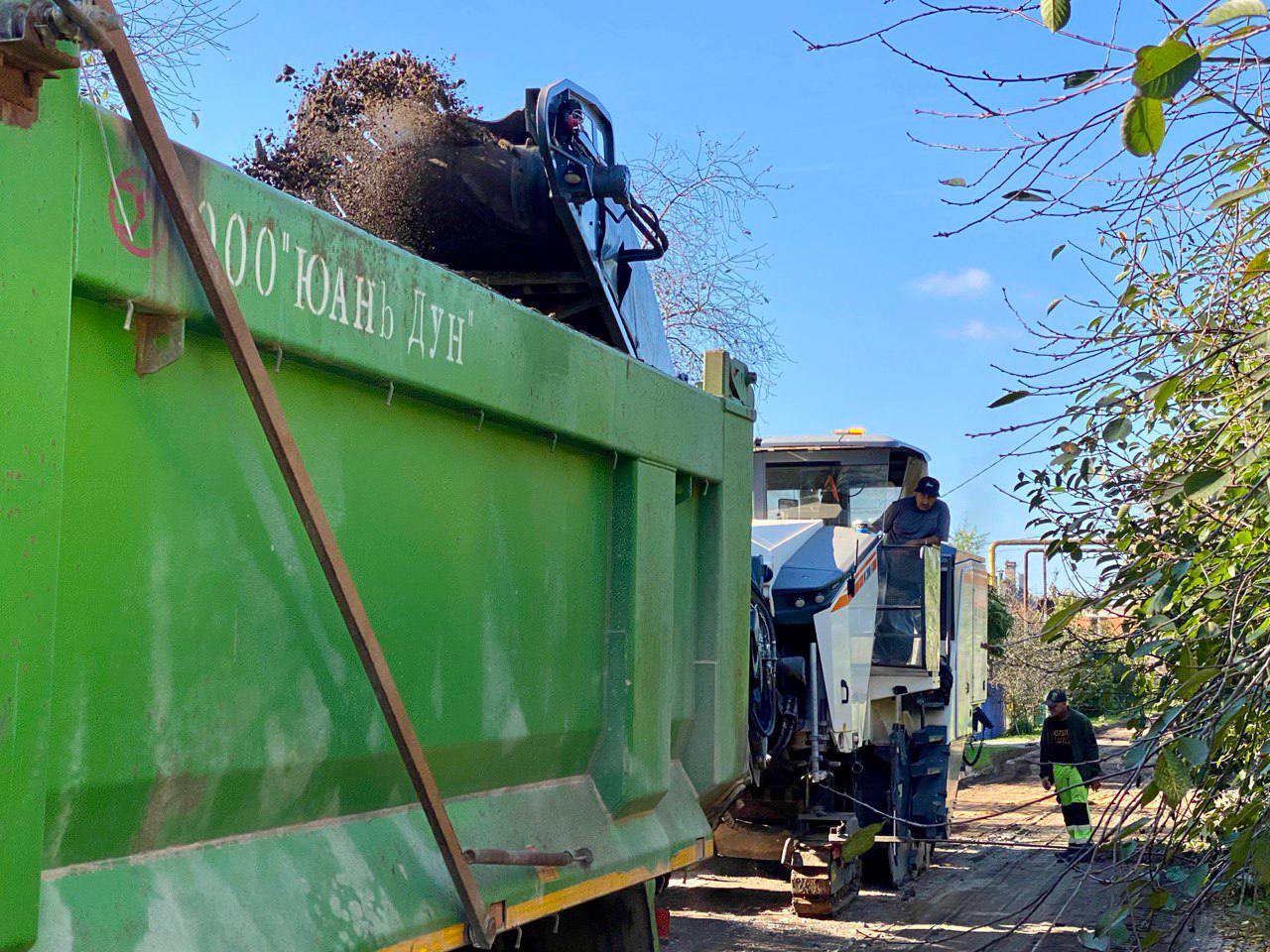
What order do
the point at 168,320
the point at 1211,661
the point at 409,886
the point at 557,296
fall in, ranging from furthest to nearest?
the point at 557,296 < the point at 1211,661 < the point at 409,886 < the point at 168,320

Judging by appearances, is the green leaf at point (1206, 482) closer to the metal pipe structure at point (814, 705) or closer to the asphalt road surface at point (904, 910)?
the asphalt road surface at point (904, 910)

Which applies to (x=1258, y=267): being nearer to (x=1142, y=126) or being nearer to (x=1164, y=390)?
(x=1164, y=390)

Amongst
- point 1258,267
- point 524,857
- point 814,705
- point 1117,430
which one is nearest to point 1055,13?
point 1258,267

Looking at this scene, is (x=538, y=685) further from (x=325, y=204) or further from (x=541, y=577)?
(x=325, y=204)

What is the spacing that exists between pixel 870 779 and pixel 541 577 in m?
7.57

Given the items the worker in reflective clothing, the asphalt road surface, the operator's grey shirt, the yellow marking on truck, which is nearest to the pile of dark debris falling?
the yellow marking on truck

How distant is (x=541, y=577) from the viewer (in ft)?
11.0

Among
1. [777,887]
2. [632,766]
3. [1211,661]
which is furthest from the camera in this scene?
[777,887]

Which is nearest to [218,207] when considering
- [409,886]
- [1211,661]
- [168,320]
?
[168,320]

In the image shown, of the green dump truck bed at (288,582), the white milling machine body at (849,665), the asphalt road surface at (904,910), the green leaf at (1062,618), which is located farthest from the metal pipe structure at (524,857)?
the asphalt road surface at (904,910)

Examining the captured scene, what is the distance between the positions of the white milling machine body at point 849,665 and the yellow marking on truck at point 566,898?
2.01 meters

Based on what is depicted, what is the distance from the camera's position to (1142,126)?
7.43ft

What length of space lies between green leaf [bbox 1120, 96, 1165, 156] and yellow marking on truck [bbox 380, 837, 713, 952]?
6.32 ft

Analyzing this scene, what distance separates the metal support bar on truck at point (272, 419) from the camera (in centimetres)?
199
